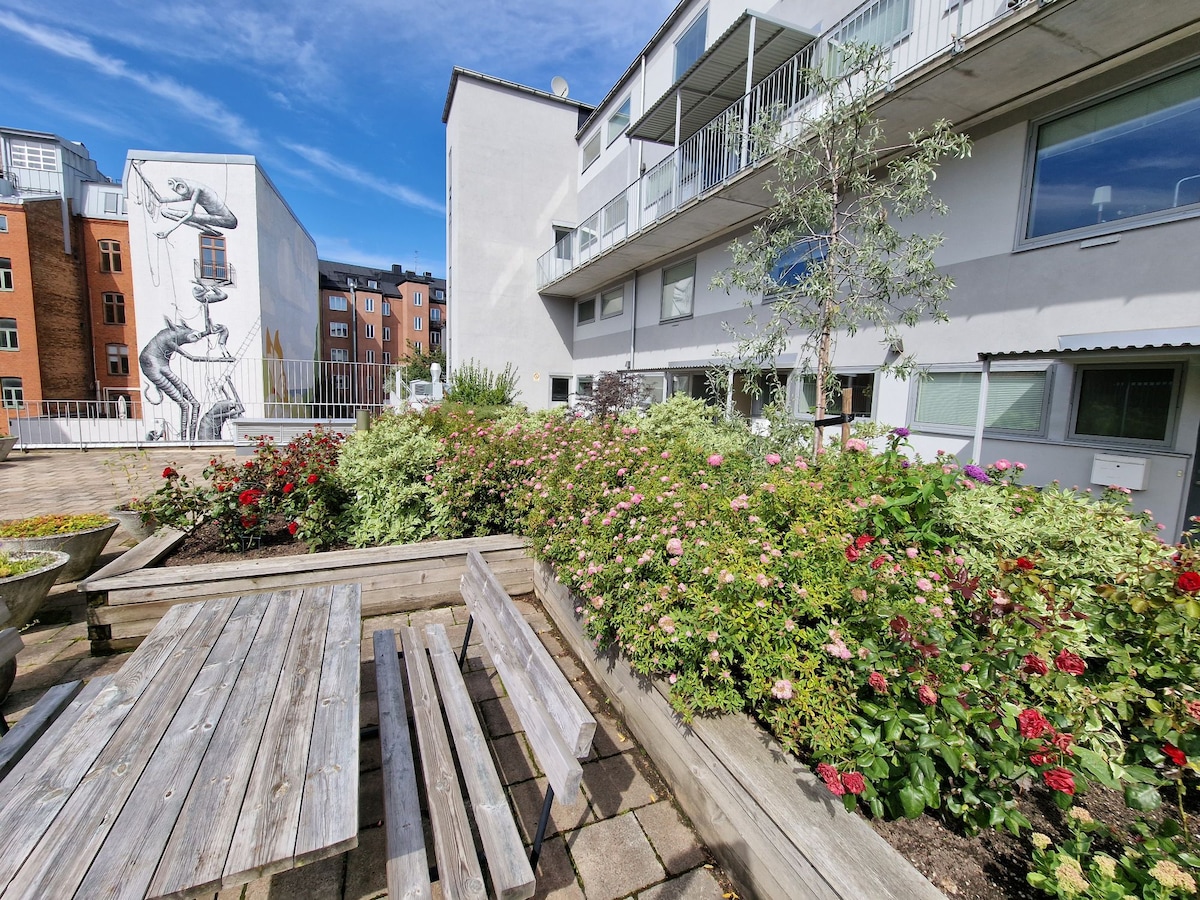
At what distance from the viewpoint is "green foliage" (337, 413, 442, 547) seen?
4.01 m

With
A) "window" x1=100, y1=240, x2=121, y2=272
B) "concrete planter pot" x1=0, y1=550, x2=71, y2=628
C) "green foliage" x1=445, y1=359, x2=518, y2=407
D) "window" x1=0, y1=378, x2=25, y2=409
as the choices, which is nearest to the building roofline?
"green foliage" x1=445, y1=359, x2=518, y2=407

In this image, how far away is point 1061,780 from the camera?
1277mm

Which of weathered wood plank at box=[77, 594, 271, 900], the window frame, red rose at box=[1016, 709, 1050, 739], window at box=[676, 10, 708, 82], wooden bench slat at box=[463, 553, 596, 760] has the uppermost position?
window at box=[676, 10, 708, 82]

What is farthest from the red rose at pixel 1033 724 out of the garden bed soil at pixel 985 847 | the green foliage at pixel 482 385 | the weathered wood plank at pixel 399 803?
the green foliage at pixel 482 385

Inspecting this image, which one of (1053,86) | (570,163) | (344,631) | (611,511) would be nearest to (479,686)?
(344,631)

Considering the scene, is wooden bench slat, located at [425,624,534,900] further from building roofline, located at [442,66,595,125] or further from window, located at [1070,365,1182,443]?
building roofline, located at [442,66,595,125]

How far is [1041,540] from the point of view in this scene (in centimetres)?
224

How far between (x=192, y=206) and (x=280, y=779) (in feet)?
80.3

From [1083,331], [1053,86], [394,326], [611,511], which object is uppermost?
[394,326]

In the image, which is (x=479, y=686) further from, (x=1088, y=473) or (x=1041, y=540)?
(x=1088, y=473)

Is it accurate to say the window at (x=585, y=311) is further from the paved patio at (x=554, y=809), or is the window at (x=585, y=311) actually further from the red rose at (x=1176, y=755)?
the red rose at (x=1176, y=755)

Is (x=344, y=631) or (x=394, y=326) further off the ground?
(x=394, y=326)

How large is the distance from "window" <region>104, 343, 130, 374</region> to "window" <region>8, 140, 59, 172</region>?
28.0 feet

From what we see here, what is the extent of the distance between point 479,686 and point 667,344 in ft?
32.5
